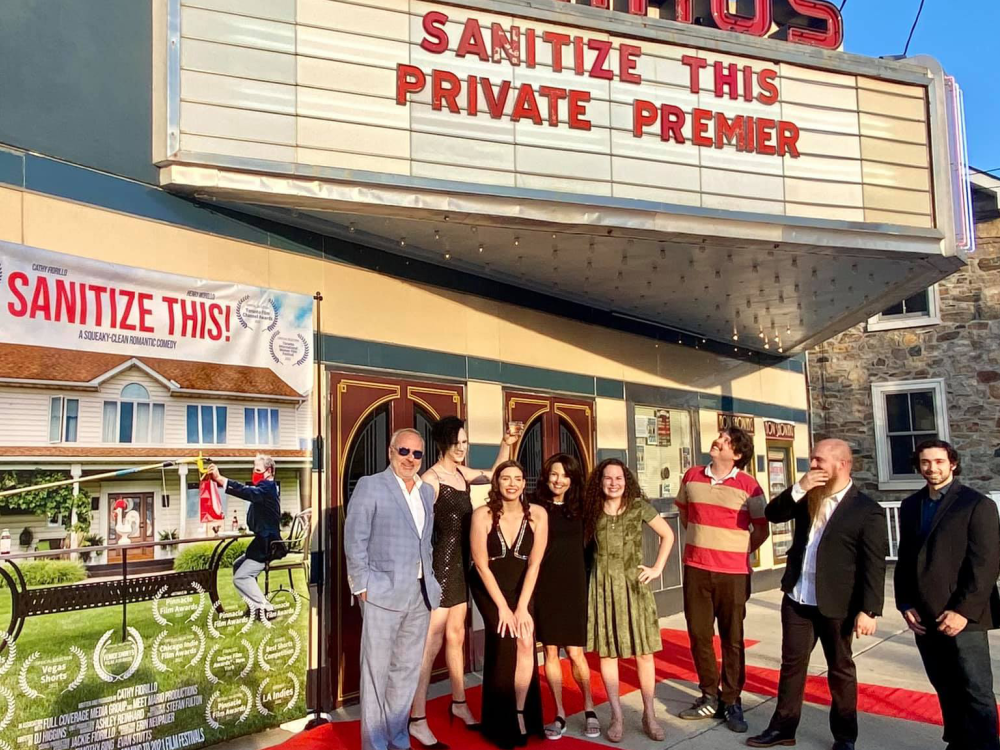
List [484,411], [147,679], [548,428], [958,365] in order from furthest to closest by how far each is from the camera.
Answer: [958,365] → [548,428] → [484,411] → [147,679]

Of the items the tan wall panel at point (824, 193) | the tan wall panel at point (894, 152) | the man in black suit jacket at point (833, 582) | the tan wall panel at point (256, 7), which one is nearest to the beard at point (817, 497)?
the man in black suit jacket at point (833, 582)

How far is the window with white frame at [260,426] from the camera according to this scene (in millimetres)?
5766

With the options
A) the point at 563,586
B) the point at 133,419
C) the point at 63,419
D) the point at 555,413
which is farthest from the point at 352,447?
the point at 555,413

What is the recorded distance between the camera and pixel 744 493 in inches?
237

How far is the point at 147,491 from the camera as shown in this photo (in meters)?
5.16

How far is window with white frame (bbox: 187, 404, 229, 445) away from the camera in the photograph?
214 inches

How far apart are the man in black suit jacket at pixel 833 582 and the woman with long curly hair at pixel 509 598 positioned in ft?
4.93

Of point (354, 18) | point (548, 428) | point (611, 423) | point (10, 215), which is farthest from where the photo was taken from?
point (611, 423)

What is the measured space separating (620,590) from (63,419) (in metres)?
3.44

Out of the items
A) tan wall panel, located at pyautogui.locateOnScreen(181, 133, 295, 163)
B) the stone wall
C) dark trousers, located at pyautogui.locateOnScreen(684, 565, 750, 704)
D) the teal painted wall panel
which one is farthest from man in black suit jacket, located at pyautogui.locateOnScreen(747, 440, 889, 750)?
the stone wall

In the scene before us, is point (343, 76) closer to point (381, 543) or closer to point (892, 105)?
point (381, 543)

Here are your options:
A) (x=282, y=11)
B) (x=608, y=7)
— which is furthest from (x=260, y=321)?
(x=608, y=7)

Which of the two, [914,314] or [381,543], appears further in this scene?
[914,314]

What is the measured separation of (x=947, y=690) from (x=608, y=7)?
18.4 ft
